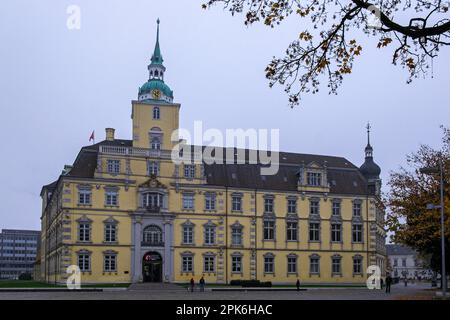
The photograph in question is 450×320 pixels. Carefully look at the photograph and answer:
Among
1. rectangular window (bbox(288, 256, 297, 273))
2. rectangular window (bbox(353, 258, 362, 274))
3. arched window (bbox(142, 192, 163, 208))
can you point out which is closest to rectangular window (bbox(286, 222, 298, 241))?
rectangular window (bbox(288, 256, 297, 273))

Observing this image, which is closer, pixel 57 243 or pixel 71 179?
pixel 71 179

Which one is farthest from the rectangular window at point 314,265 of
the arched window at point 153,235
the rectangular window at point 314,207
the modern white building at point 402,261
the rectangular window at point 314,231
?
the modern white building at point 402,261

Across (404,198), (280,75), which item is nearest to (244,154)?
(404,198)

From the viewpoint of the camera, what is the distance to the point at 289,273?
225ft

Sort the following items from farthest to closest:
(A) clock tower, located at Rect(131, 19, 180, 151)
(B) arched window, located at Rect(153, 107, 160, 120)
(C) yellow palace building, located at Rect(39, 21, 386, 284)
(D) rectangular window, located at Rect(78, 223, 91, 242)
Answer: (B) arched window, located at Rect(153, 107, 160, 120) < (A) clock tower, located at Rect(131, 19, 180, 151) < (C) yellow palace building, located at Rect(39, 21, 386, 284) < (D) rectangular window, located at Rect(78, 223, 91, 242)

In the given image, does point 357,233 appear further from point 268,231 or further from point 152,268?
point 152,268

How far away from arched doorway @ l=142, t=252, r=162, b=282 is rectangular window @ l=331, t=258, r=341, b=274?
1954 cm

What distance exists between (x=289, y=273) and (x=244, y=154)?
1436 cm

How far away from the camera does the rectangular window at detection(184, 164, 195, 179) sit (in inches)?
2598

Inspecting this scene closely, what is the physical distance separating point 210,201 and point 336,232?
15.1 metres

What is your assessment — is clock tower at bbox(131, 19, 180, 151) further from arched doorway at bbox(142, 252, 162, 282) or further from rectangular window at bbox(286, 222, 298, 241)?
rectangular window at bbox(286, 222, 298, 241)
